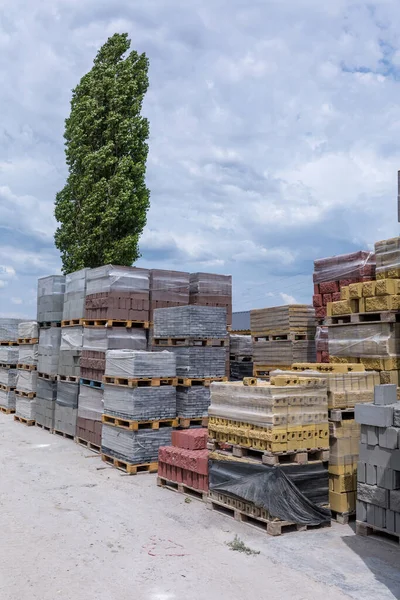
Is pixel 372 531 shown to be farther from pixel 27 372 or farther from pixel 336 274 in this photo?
pixel 27 372

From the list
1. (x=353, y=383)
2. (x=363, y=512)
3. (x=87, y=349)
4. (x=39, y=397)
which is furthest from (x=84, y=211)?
(x=363, y=512)

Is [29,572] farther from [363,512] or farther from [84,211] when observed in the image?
[84,211]

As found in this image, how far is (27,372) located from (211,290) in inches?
244

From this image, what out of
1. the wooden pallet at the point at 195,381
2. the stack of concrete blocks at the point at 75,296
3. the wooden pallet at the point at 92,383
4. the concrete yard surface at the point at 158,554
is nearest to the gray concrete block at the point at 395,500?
the concrete yard surface at the point at 158,554

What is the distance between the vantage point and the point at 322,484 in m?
6.64

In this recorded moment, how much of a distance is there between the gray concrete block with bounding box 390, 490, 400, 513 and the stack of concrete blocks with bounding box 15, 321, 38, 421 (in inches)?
421

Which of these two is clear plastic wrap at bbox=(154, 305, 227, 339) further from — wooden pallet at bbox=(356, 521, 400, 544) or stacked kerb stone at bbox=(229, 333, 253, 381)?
wooden pallet at bbox=(356, 521, 400, 544)

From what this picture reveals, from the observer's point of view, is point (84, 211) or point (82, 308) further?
point (84, 211)

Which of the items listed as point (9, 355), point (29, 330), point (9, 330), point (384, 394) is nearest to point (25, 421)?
point (29, 330)

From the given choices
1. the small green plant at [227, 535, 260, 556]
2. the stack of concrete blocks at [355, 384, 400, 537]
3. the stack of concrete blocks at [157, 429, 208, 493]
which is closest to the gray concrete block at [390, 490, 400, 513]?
the stack of concrete blocks at [355, 384, 400, 537]

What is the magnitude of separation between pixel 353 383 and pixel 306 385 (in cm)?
84

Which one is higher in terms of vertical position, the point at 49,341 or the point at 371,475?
the point at 49,341

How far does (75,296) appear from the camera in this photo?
40.2 feet

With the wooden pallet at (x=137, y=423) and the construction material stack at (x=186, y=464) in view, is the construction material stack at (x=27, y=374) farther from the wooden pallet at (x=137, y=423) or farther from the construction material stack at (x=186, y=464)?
the construction material stack at (x=186, y=464)
